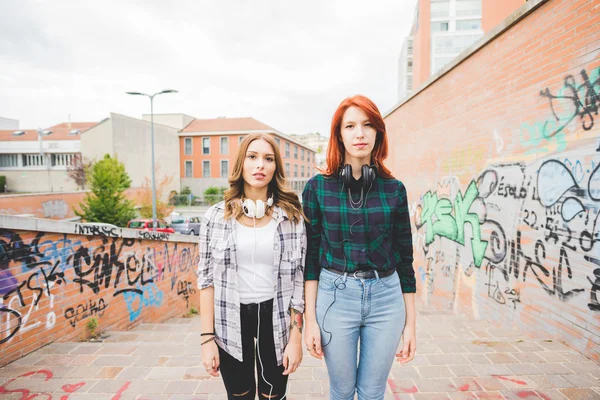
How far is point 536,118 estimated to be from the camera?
12.6 feet

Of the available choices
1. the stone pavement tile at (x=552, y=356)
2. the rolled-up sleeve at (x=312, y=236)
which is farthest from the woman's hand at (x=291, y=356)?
the stone pavement tile at (x=552, y=356)

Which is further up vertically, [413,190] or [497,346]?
[413,190]

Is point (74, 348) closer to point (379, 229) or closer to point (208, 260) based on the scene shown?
point (208, 260)

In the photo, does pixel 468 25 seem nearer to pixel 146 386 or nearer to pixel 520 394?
pixel 520 394

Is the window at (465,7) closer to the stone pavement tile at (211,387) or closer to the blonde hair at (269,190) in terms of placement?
the blonde hair at (269,190)

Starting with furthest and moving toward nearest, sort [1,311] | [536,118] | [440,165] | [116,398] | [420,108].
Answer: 1. [420,108]
2. [440,165]
3. [536,118]
4. [1,311]
5. [116,398]

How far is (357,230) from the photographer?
171 cm

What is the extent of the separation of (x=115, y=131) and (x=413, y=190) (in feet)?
100

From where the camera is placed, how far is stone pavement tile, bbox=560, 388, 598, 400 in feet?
7.83

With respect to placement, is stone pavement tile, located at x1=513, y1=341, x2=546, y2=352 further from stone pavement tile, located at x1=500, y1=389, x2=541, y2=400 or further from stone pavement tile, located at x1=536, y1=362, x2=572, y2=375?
stone pavement tile, located at x1=500, y1=389, x2=541, y2=400

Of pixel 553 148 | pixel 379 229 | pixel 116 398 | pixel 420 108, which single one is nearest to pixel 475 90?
pixel 553 148

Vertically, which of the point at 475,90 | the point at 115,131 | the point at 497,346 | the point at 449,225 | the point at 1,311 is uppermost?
the point at 115,131

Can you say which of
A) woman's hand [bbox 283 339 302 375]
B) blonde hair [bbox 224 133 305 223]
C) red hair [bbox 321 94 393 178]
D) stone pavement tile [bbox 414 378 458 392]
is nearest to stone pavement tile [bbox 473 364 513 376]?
stone pavement tile [bbox 414 378 458 392]

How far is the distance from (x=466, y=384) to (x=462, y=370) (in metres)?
0.21
